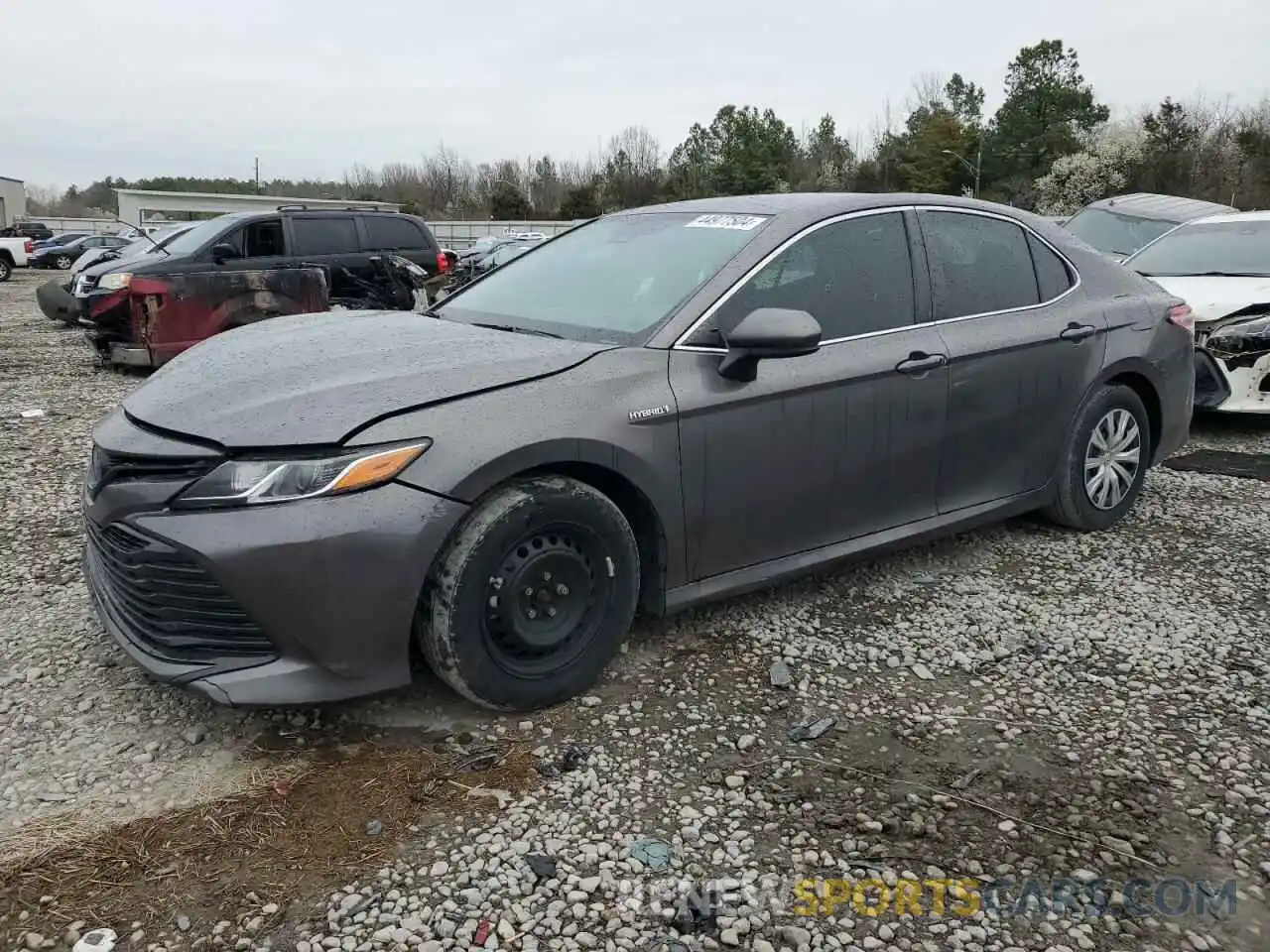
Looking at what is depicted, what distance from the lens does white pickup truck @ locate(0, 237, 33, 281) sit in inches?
1121

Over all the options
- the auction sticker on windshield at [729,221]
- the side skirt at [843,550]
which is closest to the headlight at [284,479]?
the side skirt at [843,550]

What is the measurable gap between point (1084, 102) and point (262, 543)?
5896 centimetres

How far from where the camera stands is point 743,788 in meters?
2.69

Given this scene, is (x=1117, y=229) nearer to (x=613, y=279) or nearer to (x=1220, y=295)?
(x=1220, y=295)

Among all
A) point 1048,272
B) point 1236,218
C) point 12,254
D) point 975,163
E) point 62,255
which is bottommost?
point 1048,272

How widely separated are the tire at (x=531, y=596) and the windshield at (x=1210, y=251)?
6.35m

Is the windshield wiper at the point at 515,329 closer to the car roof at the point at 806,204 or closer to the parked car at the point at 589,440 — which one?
the parked car at the point at 589,440

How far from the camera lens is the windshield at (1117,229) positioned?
10.2m

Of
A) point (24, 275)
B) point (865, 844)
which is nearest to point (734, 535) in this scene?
point (865, 844)

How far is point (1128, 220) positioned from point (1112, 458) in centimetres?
720

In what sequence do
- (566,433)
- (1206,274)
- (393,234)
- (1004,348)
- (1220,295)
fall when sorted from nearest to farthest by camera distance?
(566,433)
(1004,348)
(1220,295)
(1206,274)
(393,234)

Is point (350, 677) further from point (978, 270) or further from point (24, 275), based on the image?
point (24, 275)

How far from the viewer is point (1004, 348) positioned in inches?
160
